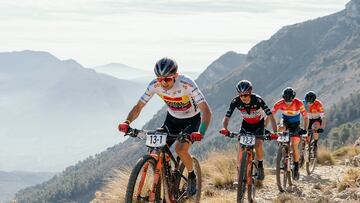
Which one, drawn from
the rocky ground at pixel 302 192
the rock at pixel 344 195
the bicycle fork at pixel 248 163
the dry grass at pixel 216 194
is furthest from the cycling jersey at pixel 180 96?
the rock at pixel 344 195

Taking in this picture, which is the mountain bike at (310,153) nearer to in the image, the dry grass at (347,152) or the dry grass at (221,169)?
the dry grass at (221,169)

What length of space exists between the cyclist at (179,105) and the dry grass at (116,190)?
→ 2352mm

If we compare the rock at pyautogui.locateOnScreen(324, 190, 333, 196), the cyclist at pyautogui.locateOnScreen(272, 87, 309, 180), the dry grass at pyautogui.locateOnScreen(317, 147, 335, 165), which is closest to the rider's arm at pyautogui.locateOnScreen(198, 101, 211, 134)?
the rock at pyautogui.locateOnScreen(324, 190, 333, 196)

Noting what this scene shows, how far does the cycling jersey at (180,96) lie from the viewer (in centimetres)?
764

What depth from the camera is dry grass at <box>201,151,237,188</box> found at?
40.0 ft

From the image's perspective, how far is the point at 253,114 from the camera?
10.4 m

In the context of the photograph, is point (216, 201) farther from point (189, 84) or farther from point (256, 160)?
point (189, 84)

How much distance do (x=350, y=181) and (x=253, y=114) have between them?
9.43 feet

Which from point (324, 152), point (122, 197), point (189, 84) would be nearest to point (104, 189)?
point (122, 197)

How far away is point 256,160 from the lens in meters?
10.3

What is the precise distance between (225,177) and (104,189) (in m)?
3.10

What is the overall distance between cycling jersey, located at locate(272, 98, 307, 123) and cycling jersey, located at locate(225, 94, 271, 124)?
2.61 m

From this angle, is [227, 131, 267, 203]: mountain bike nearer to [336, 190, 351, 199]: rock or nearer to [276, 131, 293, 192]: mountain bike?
[336, 190, 351, 199]: rock

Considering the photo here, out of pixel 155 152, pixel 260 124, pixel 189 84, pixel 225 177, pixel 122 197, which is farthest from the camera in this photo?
pixel 225 177
